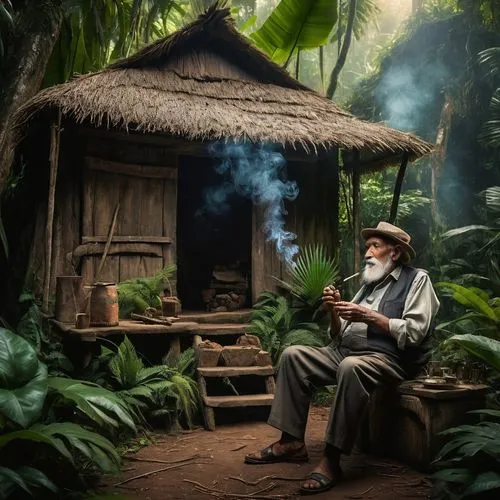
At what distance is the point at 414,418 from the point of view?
13.2 feet

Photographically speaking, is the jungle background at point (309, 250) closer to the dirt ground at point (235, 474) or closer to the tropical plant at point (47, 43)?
the tropical plant at point (47, 43)

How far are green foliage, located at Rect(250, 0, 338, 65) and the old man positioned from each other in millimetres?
6163

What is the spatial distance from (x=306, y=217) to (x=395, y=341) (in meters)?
3.86

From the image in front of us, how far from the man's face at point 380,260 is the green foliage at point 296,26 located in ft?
20.3

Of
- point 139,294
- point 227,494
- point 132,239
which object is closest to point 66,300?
point 139,294

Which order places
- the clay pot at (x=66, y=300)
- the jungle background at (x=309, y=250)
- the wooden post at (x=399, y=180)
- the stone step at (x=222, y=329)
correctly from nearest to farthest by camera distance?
the jungle background at (x=309, y=250), the clay pot at (x=66, y=300), the stone step at (x=222, y=329), the wooden post at (x=399, y=180)

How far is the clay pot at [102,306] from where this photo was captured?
5.62m

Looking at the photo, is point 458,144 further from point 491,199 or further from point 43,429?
point 43,429

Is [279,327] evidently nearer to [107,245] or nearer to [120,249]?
[120,249]

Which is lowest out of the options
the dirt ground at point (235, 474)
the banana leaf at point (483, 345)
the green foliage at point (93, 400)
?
the dirt ground at point (235, 474)

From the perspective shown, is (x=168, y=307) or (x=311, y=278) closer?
(x=168, y=307)

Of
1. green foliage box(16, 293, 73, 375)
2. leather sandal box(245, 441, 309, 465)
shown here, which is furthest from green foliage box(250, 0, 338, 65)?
leather sandal box(245, 441, 309, 465)

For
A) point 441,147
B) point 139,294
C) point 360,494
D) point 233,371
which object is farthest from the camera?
point 441,147

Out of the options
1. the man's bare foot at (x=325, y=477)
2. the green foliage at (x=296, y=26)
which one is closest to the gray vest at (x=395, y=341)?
the man's bare foot at (x=325, y=477)
